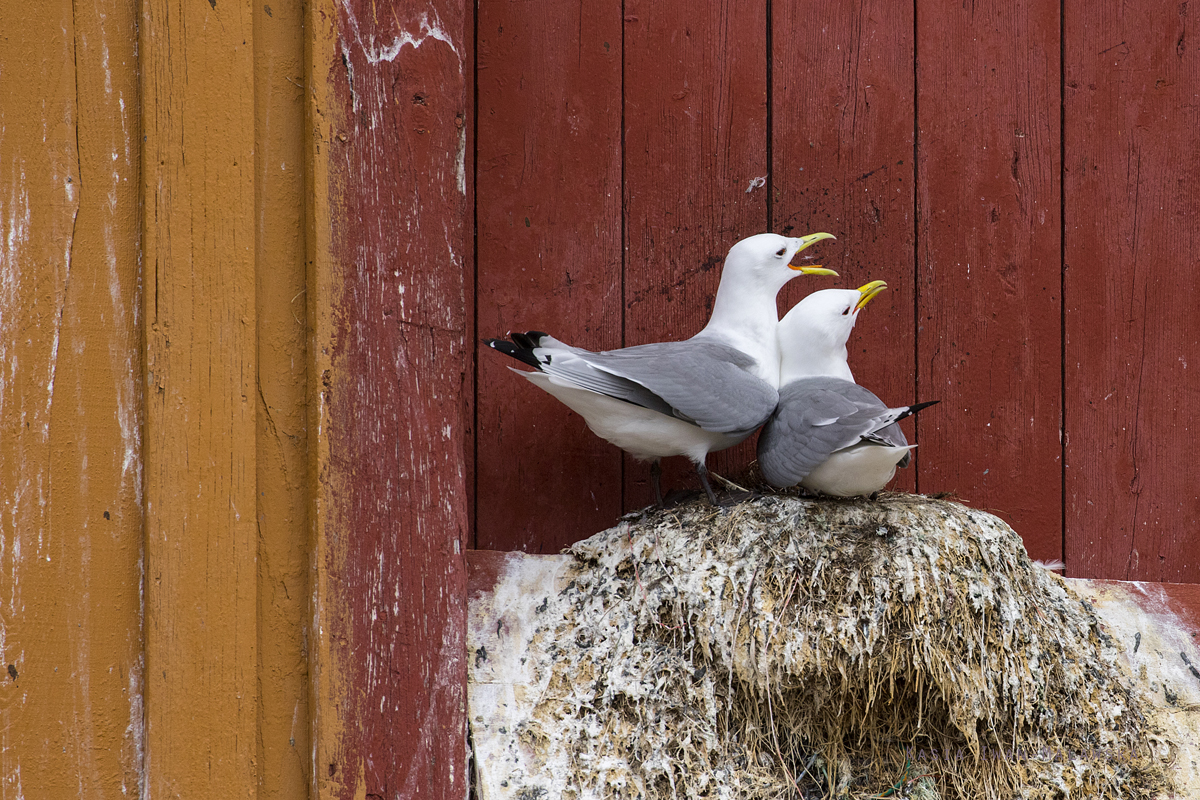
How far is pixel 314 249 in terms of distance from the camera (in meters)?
1.46

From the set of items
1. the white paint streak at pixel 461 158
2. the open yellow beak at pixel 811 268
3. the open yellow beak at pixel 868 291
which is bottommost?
the open yellow beak at pixel 868 291

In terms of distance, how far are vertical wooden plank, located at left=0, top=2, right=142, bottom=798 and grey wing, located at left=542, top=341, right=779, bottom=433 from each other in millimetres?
753

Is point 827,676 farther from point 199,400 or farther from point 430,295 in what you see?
point 199,400

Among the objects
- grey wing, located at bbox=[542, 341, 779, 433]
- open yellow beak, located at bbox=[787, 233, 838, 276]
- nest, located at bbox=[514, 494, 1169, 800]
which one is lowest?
nest, located at bbox=[514, 494, 1169, 800]

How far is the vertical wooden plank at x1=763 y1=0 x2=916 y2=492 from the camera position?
2123mm

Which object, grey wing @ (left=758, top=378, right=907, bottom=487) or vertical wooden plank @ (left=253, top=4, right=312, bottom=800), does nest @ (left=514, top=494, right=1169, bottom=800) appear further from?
vertical wooden plank @ (left=253, top=4, right=312, bottom=800)

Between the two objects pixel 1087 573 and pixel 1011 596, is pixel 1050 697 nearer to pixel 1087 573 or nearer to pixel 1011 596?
pixel 1011 596

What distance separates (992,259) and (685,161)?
2.60 ft

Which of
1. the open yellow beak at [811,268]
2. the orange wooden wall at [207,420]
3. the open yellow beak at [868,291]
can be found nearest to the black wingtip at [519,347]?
the orange wooden wall at [207,420]

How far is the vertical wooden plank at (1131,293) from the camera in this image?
7.08ft

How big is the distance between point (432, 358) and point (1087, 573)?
5.46 ft

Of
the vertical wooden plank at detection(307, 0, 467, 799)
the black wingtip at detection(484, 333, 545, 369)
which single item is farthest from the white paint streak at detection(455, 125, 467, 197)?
the black wingtip at detection(484, 333, 545, 369)

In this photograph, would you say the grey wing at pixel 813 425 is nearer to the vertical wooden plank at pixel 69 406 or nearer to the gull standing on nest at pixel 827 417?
the gull standing on nest at pixel 827 417

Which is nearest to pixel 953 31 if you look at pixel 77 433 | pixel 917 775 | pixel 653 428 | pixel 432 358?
pixel 653 428
